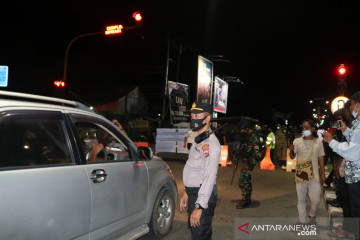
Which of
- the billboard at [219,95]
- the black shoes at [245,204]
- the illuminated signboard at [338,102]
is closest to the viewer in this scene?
the black shoes at [245,204]

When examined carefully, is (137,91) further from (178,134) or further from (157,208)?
(157,208)

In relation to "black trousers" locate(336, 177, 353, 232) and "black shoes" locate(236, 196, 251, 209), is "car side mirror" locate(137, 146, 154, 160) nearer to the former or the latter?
"black trousers" locate(336, 177, 353, 232)

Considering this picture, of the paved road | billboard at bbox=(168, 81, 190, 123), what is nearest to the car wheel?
the paved road

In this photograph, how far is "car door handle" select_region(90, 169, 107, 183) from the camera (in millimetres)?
2907

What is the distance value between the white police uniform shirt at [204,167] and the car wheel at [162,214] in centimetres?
137

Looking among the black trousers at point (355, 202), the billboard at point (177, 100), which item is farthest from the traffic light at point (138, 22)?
the black trousers at point (355, 202)

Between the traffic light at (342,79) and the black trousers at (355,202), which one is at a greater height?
the traffic light at (342,79)

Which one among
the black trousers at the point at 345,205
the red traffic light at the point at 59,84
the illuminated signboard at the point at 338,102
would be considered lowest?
the black trousers at the point at 345,205

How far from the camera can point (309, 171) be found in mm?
4832

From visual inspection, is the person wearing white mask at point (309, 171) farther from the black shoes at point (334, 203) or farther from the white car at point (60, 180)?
the white car at point (60, 180)

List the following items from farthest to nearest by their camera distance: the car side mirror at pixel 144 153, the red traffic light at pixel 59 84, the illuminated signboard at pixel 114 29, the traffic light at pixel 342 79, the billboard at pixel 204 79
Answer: the billboard at pixel 204 79 → the red traffic light at pixel 59 84 → the illuminated signboard at pixel 114 29 → the traffic light at pixel 342 79 → the car side mirror at pixel 144 153

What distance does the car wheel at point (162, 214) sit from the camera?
4.20 meters

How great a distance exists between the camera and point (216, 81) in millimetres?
24984

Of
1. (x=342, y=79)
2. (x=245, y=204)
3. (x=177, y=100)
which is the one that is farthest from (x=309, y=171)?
(x=177, y=100)
